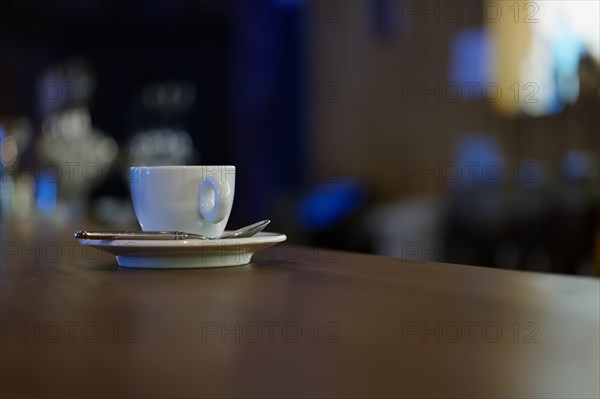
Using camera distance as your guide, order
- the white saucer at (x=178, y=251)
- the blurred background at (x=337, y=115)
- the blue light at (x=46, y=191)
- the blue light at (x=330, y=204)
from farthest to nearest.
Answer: the blue light at (x=330, y=204)
the blue light at (x=46, y=191)
the blurred background at (x=337, y=115)
the white saucer at (x=178, y=251)

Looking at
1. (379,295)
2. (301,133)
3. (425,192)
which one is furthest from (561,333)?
(301,133)

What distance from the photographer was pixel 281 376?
25cm

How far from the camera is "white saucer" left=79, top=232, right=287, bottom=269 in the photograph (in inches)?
22.9

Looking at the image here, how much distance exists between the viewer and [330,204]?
14.0ft

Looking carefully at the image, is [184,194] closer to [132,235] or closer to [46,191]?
[132,235]

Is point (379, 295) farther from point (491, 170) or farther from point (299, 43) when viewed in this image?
point (299, 43)

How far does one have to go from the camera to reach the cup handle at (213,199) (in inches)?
25.8

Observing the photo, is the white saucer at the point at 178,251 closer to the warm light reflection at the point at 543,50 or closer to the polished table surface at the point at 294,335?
the polished table surface at the point at 294,335

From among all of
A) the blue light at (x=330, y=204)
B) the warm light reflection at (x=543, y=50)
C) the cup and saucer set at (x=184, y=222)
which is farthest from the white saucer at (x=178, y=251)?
the blue light at (x=330, y=204)

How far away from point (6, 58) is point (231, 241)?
4.97 meters

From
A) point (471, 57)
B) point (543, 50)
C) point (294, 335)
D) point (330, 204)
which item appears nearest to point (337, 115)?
point (330, 204)

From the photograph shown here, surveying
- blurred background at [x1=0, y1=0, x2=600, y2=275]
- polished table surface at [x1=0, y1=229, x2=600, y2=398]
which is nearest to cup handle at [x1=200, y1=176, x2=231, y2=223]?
polished table surface at [x1=0, y1=229, x2=600, y2=398]

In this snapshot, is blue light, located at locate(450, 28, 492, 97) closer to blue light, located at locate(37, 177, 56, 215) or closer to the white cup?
blue light, located at locate(37, 177, 56, 215)

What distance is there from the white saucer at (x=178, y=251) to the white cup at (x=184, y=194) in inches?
2.4
